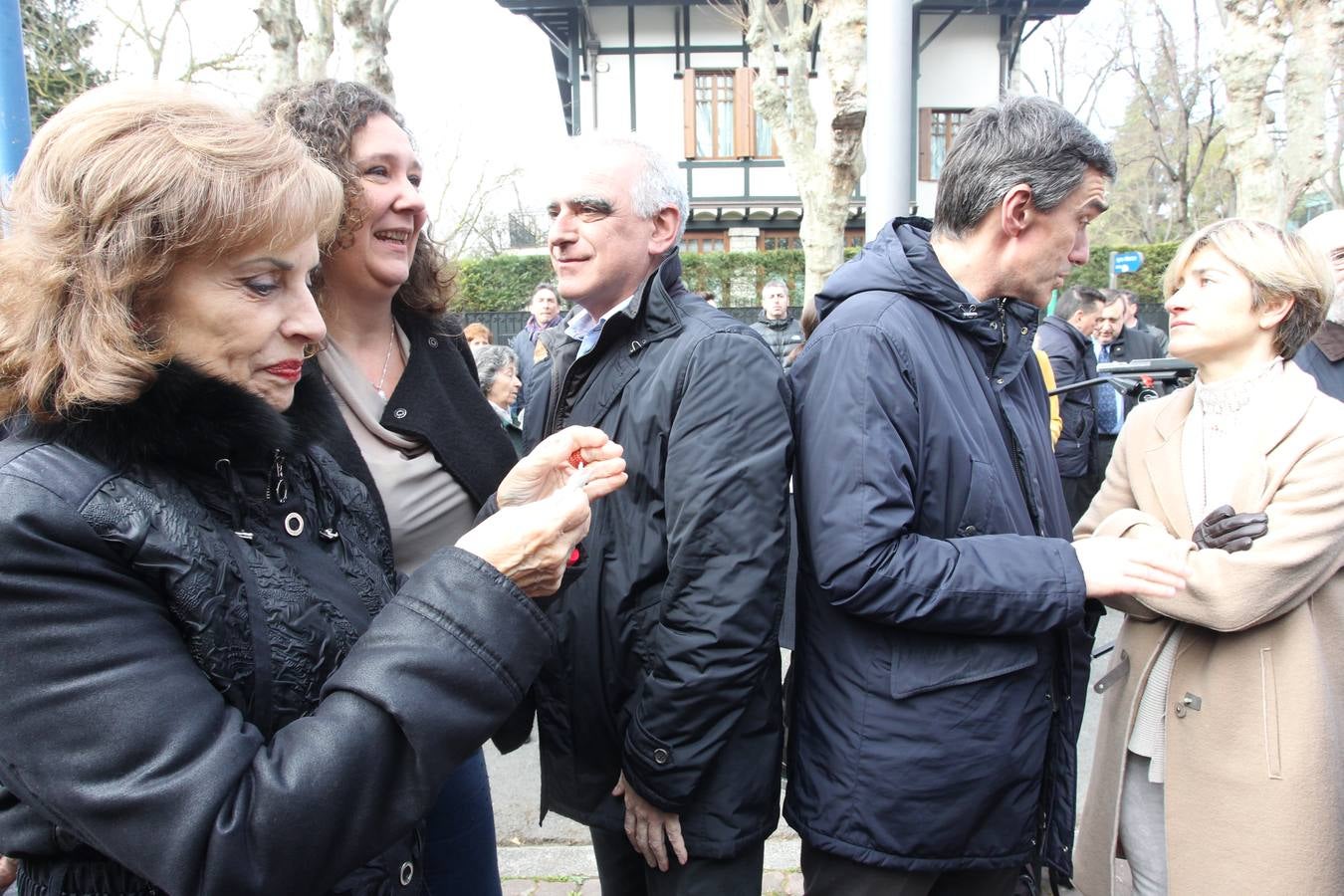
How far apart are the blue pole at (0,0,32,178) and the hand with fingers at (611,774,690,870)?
7.85 feet

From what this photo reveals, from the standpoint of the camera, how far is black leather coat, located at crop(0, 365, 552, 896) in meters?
0.94

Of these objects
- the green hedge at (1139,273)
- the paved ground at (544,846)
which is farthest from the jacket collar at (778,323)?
the green hedge at (1139,273)

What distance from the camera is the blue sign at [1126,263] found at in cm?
1606

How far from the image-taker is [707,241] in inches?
840

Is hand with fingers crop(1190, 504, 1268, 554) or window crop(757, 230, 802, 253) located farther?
window crop(757, 230, 802, 253)

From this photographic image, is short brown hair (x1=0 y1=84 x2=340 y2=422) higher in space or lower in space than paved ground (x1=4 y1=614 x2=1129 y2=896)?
higher

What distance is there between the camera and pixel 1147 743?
2.15 m

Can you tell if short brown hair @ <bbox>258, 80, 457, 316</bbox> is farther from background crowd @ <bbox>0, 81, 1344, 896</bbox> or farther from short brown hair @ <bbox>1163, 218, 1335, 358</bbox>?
short brown hair @ <bbox>1163, 218, 1335, 358</bbox>

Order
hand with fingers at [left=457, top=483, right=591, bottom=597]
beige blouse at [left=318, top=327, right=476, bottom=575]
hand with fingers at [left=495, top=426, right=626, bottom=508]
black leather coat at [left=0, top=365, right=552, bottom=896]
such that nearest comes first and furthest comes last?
black leather coat at [left=0, top=365, right=552, bottom=896], hand with fingers at [left=457, top=483, right=591, bottom=597], hand with fingers at [left=495, top=426, right=626, bottom=508], beige blouse at [left=318, top=327, right=476, bottom=575]

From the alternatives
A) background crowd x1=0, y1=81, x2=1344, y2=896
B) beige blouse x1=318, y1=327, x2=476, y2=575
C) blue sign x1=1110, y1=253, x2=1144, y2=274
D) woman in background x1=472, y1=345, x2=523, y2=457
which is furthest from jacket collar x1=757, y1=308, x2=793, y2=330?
beige blouse x1=318, y1=327, x2=476, y2=575

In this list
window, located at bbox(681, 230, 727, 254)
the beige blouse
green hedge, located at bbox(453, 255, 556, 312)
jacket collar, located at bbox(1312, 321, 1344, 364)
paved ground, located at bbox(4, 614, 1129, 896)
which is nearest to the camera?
the beige blouse

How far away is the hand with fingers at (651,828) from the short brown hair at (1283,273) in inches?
Answer: 69.9

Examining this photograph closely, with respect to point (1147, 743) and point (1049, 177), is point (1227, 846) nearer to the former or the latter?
point (1147, 743)

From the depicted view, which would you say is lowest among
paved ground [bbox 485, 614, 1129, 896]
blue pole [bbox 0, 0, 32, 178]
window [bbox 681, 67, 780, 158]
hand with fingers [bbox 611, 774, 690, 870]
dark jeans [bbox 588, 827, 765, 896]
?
paved ground [bbox 485, 614, 1129, 896]
